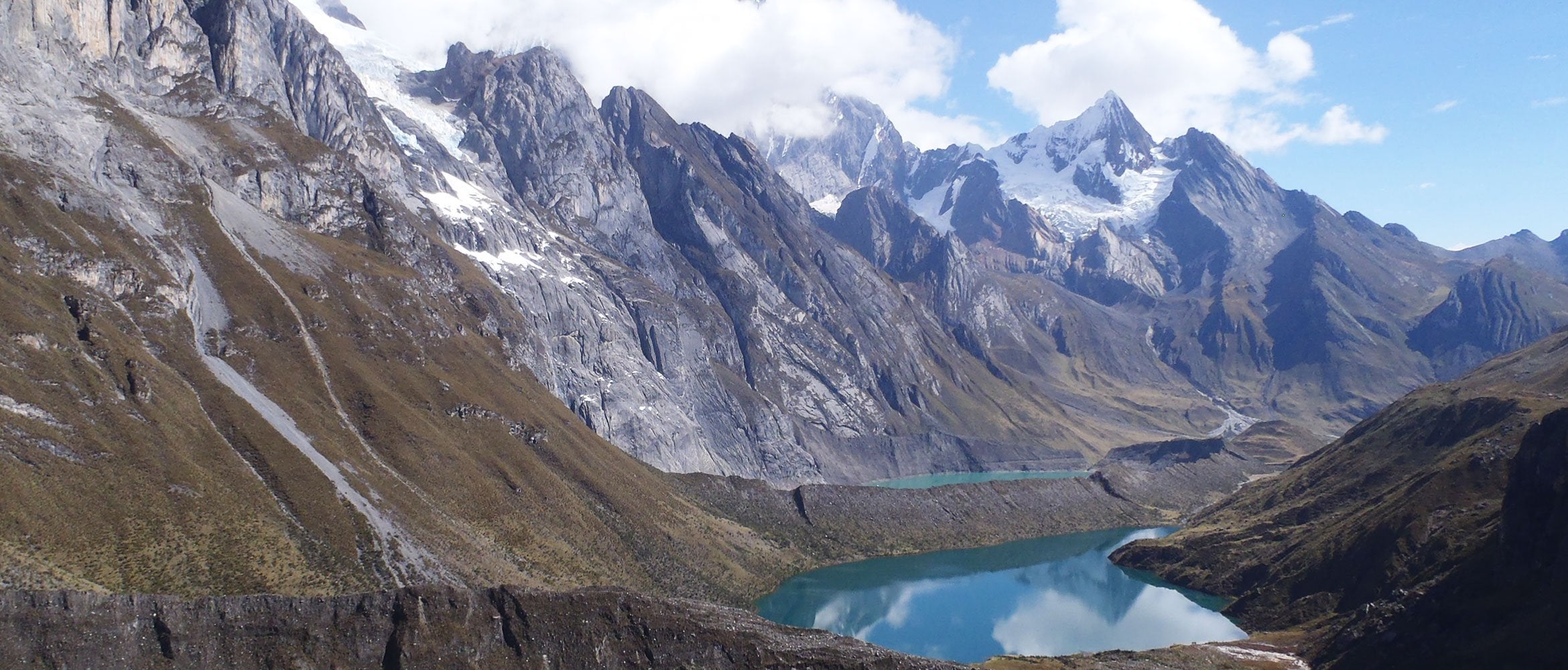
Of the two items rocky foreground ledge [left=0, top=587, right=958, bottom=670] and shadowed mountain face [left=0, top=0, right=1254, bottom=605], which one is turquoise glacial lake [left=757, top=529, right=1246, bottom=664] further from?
rocky foreground ledge [left=0, top=587, right=958, bottom=670]

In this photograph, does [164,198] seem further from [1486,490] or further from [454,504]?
[1486,490]

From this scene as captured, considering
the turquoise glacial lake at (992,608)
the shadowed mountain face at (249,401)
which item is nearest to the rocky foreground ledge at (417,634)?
the shadowed mountain face at (249,401)

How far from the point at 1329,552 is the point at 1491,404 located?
5280 centimetres

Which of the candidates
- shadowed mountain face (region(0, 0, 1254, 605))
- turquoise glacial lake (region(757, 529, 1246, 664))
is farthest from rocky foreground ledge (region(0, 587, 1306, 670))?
turquoise glacial lake (region(757, 529, 1246, 664))

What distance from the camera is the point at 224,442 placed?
4382 inches

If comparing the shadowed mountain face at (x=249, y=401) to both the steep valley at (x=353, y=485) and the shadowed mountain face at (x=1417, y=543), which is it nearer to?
the steep valley at (x=353, y=485)

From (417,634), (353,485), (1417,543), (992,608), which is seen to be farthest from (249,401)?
(1417,543)

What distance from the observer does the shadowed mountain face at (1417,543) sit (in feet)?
300

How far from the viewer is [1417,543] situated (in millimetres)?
124562

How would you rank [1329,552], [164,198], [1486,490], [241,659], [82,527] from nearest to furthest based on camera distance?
[241,659] → [82,527] → [1486,490] → [1329,552] → [164,198]

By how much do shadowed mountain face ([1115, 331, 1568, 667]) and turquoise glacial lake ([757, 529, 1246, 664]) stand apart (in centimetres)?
852

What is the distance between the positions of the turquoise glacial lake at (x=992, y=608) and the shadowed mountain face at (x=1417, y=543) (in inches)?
335

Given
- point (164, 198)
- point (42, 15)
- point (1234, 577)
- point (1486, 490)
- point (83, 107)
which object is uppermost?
point (42, 15)

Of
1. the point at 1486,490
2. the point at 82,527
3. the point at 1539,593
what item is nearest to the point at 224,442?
the point at 82,527
